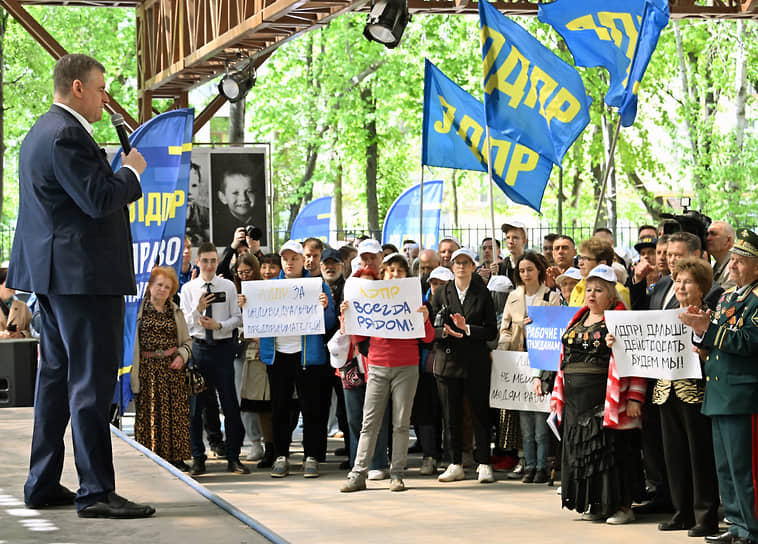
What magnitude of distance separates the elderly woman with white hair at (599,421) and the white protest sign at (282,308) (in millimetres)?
3095

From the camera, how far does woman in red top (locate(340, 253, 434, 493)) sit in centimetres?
1005

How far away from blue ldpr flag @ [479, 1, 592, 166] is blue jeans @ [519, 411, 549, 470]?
2.79 meters

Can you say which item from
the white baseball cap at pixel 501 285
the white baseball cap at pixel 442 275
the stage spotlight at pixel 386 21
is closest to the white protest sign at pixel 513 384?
the white baseball cap at pixel 442 275

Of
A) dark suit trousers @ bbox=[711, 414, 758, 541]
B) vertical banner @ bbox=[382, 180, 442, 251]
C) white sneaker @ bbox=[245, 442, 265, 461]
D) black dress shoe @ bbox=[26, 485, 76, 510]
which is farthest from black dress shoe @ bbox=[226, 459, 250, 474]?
vertical banner @ bbox=[382, 180, 442, 251]

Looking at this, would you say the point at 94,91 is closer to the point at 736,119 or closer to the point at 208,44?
the point at 208,44

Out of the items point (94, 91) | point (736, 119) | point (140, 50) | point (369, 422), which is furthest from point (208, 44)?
point (736, 119)

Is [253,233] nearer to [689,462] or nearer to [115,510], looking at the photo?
[689,462]

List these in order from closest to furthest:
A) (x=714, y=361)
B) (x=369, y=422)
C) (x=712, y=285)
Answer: (x=714, y=361) < (x=712, y=285) < (x=369, y=422)

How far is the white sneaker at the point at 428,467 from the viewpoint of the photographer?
1105 centimetres

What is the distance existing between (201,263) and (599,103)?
2054 centimetres

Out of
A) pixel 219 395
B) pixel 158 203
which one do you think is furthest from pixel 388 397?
pixel 158 203

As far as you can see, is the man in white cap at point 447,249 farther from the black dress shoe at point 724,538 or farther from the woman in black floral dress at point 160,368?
the black dress shoe at point 724,538

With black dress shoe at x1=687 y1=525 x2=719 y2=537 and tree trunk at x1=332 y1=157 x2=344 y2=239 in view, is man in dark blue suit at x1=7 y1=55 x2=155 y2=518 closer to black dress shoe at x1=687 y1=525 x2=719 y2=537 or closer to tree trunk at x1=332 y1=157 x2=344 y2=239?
Answer: black dress shoe at x1=687 y1=525 x2=719 y2=537

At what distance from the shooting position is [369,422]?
33.1 feet
